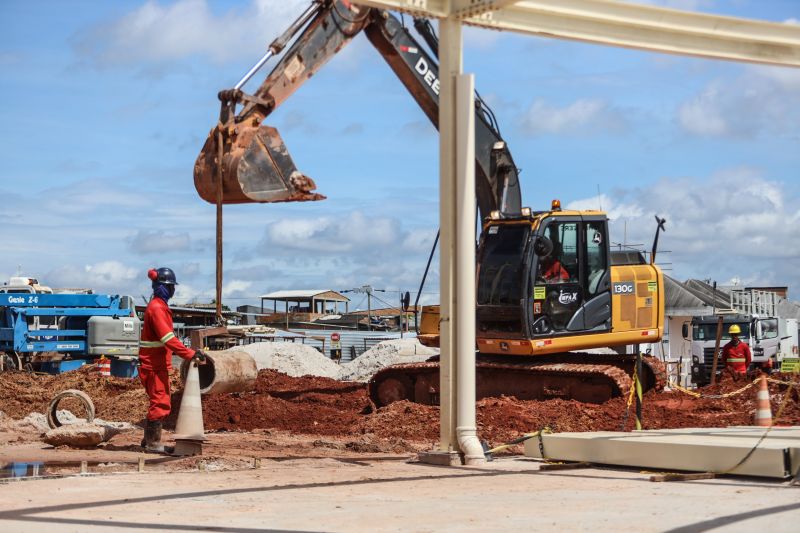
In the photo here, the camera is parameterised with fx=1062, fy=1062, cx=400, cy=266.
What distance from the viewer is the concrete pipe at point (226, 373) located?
628 inches

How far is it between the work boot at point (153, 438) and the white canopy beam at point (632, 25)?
522 centimetres

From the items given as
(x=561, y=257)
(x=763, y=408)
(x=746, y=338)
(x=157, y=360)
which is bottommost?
(x=763, y=408)

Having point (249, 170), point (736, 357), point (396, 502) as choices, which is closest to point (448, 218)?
point (396, 502)

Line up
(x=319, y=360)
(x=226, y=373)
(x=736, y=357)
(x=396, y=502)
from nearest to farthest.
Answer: (x=396, y=502) < (x=226, y=373) < (x=736, y=357) < (x=319, y=360)

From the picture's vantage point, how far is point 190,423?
37.6 feet

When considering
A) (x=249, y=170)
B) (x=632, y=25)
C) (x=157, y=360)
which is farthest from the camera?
(x=249, y=170)

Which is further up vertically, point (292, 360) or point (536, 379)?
point (292, 360)

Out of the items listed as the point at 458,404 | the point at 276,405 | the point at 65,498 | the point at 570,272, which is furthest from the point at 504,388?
the point at 65,498

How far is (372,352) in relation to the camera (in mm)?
31703

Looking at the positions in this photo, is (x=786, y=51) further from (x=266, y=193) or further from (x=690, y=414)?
(x=266, y=193)

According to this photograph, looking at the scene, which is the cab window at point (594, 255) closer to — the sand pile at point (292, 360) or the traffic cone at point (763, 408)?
the traffic cone at point (763, 408)

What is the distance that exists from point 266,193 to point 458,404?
614 cm

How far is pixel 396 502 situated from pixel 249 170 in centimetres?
858

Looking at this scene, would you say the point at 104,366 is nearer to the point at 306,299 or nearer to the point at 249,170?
the point at 249,170
